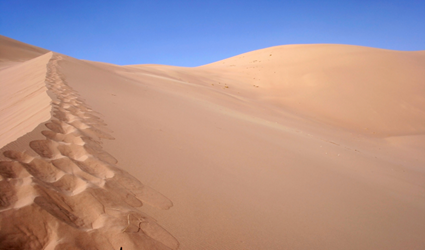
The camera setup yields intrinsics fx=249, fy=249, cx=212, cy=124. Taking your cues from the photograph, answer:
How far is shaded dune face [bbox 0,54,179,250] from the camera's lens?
1173 mm

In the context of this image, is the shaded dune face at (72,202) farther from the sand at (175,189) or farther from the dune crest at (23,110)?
the dune crest at (23,110)

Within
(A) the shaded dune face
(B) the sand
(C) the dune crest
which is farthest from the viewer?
(C) the dune crest

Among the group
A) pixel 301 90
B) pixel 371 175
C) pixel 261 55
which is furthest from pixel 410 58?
pixel 371 175

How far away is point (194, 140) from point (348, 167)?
2663 mm

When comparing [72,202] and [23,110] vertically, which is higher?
[72,202]

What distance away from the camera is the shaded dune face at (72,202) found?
117cm

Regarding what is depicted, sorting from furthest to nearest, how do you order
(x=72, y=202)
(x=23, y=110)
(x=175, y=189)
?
(x=23, y=110) → (x=175, y=189) → (x=72, y=202)

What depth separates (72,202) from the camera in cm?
143

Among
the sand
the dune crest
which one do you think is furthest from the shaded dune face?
the dune crest

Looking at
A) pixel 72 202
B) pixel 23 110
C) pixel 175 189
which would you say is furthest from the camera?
pixel 23 110

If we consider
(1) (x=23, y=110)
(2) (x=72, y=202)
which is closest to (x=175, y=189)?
(2) (x=72, y=202)

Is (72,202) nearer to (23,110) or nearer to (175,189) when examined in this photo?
(175,189)

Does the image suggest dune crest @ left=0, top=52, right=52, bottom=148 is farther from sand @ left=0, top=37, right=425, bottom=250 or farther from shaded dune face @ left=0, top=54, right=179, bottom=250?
shaded dune face @ left=0, top=54, right=179, bottom=250

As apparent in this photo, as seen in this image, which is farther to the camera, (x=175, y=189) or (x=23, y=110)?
(x=23, y=110)
